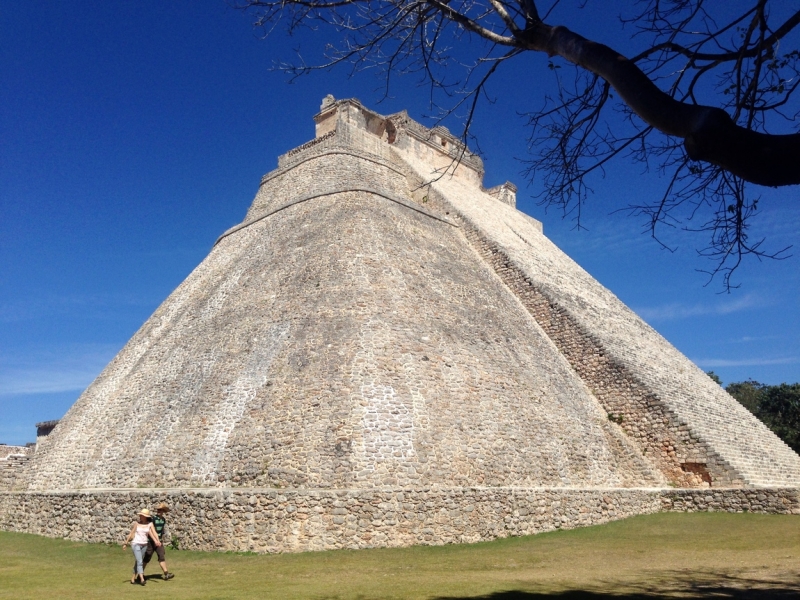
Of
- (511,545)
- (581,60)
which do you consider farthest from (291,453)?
(581,60)

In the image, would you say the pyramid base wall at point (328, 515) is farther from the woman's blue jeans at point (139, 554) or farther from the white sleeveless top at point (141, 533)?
the woman's blue jeans at point (139, 554)

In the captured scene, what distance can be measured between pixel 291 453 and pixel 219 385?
2369mm

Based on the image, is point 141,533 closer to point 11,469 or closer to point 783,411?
point 11,469

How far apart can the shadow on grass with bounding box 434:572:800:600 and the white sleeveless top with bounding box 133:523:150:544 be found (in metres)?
3.66

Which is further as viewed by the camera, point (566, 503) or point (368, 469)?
point (566, 503)

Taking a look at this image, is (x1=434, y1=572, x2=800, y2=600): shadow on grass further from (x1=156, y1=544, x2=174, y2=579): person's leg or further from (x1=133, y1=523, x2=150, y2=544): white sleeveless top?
(x1=133, y1=523, x2=150, y2=544): white sleeveless top

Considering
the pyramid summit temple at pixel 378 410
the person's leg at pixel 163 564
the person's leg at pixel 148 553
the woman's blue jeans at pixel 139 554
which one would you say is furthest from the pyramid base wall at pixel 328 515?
the woman's blue jeans at pixel 139 554

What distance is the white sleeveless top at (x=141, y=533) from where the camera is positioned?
7.19m

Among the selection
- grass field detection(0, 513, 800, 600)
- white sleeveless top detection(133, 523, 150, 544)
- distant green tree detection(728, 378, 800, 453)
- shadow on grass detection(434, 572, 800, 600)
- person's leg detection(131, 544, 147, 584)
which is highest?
distant green tree detection(728, 378, 800, 453)

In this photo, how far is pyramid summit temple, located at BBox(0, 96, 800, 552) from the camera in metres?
9.09

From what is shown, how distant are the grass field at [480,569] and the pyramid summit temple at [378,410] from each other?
1.83 feet

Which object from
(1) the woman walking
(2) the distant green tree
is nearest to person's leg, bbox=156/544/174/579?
(1) the woman walking

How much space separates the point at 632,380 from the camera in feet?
44.6

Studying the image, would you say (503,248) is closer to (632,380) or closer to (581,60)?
(632,380)
